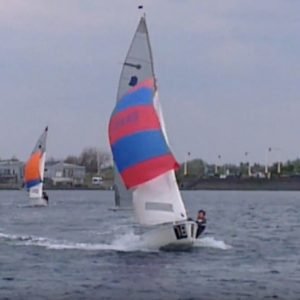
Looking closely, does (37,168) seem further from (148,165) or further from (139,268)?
(139,268)

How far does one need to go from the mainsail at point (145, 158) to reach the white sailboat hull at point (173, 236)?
0.47 m

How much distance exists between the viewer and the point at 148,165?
3981cm

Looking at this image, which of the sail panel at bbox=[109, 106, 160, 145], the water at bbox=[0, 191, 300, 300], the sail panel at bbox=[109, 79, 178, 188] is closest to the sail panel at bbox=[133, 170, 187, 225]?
the sail panel at bbox=[109, 79, 178, 188]

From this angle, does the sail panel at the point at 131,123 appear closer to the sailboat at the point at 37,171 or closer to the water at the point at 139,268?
the water at the point at 139,268

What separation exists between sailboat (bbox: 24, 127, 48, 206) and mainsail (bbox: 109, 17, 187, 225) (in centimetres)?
5866

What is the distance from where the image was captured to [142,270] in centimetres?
3409

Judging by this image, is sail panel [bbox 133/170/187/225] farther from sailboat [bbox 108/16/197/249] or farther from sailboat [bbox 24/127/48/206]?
sailboat [bbox 24/127/48/206]

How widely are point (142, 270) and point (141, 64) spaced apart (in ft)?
32.8

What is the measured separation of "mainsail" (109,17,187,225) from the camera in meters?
39.9

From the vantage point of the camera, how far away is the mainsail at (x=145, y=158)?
39.9 m

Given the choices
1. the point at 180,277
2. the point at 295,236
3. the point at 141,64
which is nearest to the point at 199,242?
the point at 141,64

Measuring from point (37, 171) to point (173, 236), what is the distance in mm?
61036

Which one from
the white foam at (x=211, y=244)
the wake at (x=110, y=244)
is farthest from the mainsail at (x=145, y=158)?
the white foam at (x=211, y=244)

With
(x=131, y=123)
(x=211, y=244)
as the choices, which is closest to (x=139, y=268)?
(x=131, y=123)
